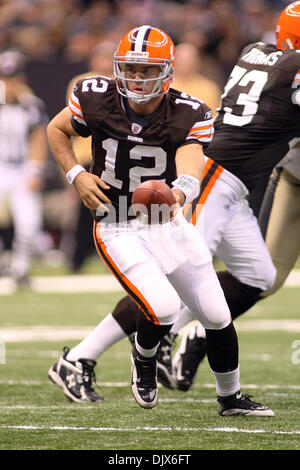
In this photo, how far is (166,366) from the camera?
448 centimetres

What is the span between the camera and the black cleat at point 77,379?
4215 mm

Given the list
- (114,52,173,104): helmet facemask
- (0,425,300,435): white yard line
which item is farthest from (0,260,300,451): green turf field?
(114,52,173,104): helmet facemask

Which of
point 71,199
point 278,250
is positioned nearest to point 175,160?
point 278,250

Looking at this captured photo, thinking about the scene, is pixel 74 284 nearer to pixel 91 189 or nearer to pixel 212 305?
pixel 91 189

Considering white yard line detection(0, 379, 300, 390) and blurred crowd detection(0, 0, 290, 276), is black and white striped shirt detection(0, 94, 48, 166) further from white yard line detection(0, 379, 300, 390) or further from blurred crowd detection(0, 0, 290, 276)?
white yard line detection(0, 379, 300, 390)

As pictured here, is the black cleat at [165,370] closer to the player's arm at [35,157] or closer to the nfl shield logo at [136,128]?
the nfl shield logo at [136,128]

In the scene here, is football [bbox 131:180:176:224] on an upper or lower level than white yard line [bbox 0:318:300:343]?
upper

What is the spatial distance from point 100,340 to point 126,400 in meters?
0.29

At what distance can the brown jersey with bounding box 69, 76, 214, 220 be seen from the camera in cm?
376

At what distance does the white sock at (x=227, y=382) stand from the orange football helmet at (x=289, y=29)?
1.65m

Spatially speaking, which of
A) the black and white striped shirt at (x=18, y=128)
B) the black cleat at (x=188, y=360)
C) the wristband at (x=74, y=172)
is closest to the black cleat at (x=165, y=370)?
the black cleat at (x=188, y=360)

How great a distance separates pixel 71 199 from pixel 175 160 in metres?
7.33

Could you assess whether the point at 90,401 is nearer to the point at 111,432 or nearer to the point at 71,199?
the point at 111,432

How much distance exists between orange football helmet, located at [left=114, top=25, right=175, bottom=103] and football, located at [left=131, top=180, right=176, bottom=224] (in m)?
0.40
